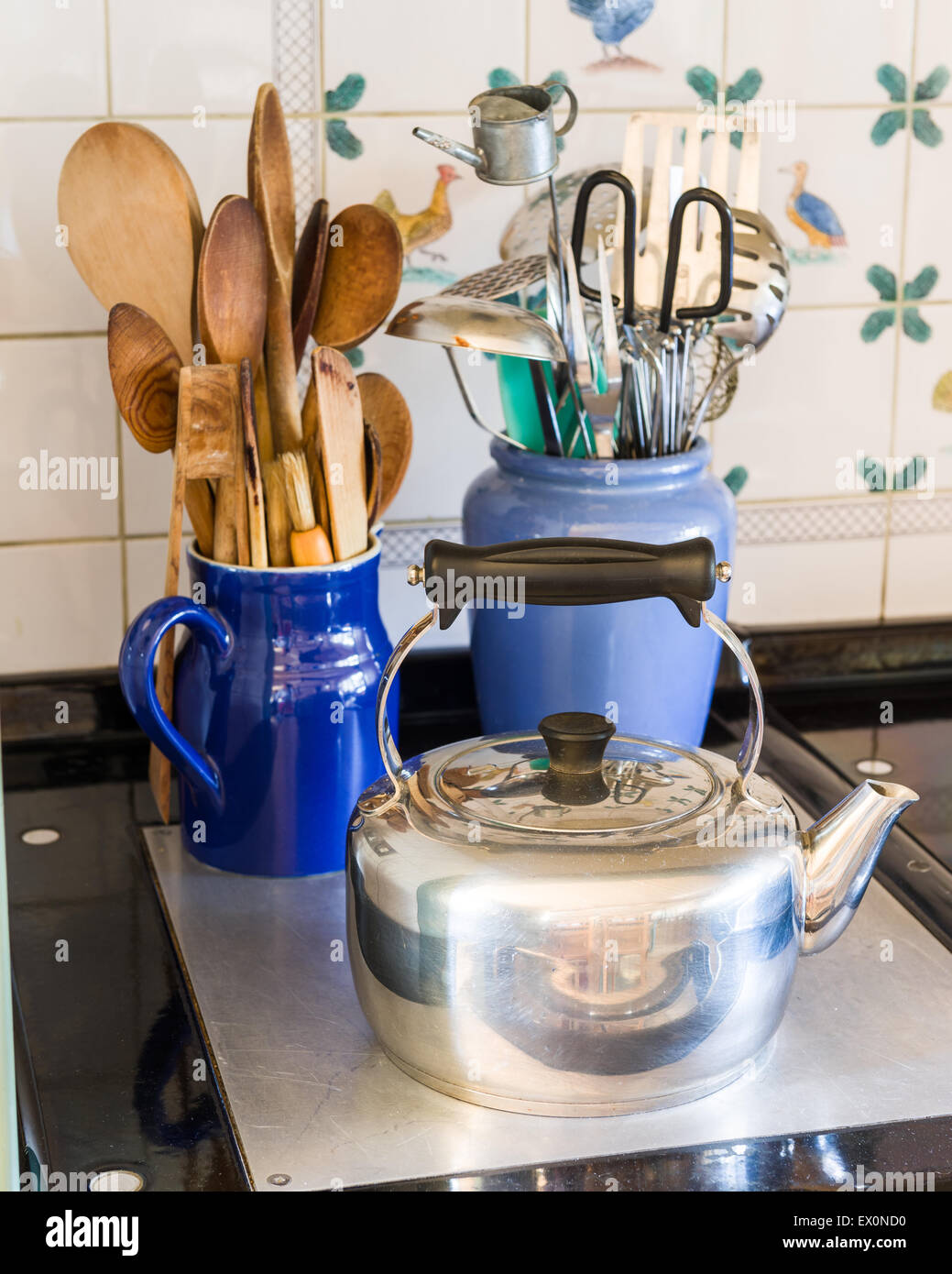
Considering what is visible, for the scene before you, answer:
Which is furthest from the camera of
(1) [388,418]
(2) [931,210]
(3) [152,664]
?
(2) [931,210]

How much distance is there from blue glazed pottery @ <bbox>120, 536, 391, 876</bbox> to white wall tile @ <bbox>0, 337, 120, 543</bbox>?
0.20 m

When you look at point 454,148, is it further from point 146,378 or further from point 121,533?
point 121,533

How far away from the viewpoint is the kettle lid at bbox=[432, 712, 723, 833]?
2.02ft

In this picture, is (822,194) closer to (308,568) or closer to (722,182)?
(722,182)

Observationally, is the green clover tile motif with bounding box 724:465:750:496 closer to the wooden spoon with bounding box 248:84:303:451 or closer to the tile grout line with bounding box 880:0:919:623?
the tile grout line with bounding box 880:0:919:623

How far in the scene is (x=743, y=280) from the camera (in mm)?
888

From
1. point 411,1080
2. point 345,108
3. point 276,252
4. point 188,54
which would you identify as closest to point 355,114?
point 345,108

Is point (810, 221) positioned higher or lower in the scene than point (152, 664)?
higher

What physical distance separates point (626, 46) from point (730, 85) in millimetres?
81

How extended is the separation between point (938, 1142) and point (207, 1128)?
1.00 feet

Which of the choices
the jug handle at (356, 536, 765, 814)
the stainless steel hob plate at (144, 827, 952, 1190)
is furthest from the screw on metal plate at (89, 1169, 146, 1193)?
the jug handle at (356, 536, 765, 814)

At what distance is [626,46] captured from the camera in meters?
1.00

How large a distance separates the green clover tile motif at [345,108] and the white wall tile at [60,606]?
0.31 m
